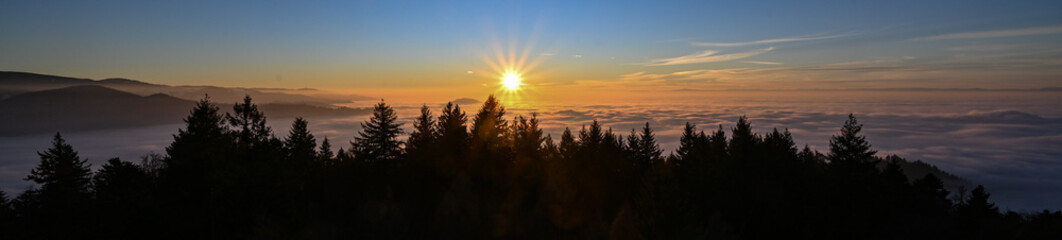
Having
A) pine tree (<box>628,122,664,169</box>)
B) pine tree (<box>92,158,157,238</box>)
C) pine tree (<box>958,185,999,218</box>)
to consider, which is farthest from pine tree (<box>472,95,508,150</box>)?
pine tree (<box>958,185,999,218</box>)

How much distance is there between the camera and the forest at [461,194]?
67.7 ft

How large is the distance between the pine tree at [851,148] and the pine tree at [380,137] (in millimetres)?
35875

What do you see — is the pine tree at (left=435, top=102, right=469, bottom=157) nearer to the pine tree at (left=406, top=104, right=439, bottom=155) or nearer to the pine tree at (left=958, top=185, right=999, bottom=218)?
the pine tree at (left=406, top=104, right=439, bottom=155)

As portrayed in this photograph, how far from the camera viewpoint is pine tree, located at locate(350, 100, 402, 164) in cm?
4025

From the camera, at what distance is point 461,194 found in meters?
21.3

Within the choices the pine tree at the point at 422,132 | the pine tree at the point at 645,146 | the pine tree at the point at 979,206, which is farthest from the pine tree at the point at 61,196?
the pine tree at the point at 979,206

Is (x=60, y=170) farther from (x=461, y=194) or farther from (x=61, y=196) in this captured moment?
(x=461, y=194)

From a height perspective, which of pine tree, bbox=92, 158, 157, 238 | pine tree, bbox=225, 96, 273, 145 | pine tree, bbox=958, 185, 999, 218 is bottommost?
pine tree, bbox=958, 185, 999, 218

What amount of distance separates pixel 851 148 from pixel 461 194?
34.8 meters

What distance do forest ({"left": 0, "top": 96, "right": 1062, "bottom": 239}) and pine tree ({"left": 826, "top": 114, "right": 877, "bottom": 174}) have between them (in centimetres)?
12

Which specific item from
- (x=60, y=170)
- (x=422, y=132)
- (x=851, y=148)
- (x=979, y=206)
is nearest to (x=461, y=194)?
(x=422, y=132)

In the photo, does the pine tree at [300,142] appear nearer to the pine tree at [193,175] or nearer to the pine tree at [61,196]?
the pine tree at [61,196]

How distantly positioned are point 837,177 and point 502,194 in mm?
23795

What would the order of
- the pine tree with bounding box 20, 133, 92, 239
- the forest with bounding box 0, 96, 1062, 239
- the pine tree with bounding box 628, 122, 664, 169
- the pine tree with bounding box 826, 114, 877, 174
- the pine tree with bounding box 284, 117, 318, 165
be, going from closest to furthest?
the forest with bounding box 0, 96, 1062, 239
the pine tree with bounding box 20, 133, 92, 239
the pine tree with bounding box 826, 114, 877, 174
the pine tree with bounding box 284, 117, 318, 165
the pine tree with bounding box 628, 122, 664, 169
